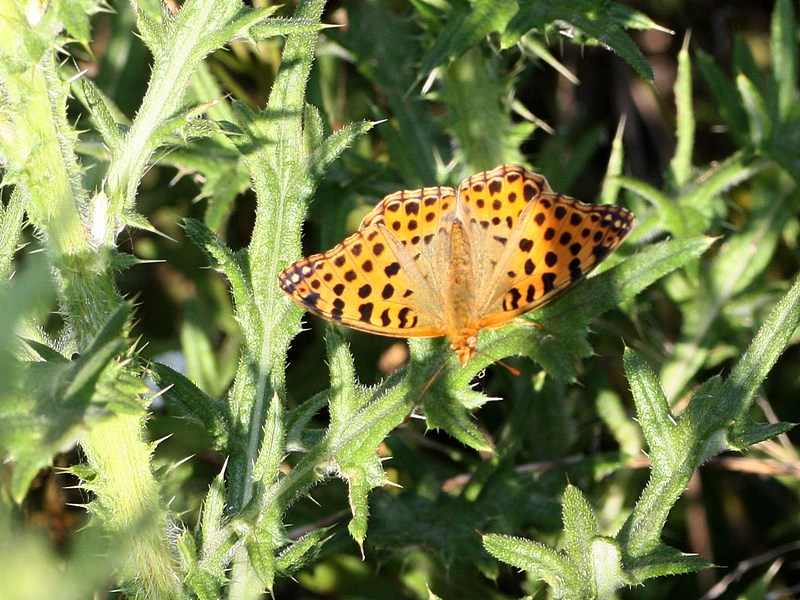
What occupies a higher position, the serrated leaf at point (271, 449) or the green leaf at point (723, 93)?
the green leaf at point (723, 93)

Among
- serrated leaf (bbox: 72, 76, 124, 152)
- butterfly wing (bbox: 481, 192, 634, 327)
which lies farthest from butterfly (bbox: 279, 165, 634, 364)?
serrated leaf (bbox: 72, 76, 124, 152)

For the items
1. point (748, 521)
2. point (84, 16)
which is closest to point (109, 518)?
point (84, 16)

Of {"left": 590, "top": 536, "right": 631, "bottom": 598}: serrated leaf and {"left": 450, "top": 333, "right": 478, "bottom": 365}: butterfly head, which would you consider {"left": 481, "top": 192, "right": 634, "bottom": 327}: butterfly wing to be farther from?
{"left": 590, "top": 536, "right": 631, "bottom": 598}: serrated leaf

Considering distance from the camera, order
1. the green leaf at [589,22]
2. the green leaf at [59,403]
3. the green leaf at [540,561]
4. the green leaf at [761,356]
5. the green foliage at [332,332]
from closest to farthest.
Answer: the green leaf at [59,403] → the green foliage at [332,332] → the green leaf at [540,561] → the green leaf at [761,356] → the green leaf at [589,22]

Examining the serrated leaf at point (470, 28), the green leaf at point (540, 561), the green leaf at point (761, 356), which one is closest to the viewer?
the green leaf at point (540, 561)

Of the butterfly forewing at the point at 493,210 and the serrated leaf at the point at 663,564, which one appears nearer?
the serrated leaf at the point at 663,564

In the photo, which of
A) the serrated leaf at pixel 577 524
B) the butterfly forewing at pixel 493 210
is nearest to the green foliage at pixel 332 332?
the serrated leaf at pixel 577 524

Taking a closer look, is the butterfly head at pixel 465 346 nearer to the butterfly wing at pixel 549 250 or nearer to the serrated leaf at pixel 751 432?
the butterfly wing at pixel 549 250
